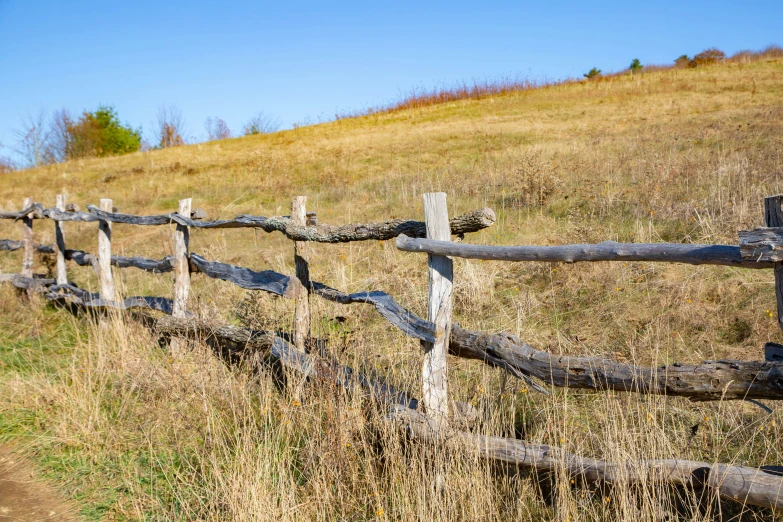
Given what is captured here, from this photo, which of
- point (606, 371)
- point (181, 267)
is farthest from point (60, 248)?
point (606, 371)

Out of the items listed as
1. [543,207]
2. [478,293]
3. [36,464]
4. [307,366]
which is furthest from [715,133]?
[36,464]

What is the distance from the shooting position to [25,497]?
401 centimetres

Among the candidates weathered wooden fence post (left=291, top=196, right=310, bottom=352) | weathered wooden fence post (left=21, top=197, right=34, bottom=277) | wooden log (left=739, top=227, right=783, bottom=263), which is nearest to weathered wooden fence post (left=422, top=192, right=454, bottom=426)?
weathered wooden fence post (left=291, top=196, right=310, bottom=352)

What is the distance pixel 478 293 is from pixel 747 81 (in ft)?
69.8

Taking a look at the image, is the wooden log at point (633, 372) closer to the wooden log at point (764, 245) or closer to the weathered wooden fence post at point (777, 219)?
the weathered wooden fence post at point (777, 219)

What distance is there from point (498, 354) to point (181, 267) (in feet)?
13.0

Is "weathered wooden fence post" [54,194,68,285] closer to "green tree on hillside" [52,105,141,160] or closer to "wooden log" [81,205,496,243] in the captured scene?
"wooden log" [81,205,496,243]

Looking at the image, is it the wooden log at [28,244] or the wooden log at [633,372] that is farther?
the wooden log at [28,244]

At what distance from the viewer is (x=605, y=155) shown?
507 inches

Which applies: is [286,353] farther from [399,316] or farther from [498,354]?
[498,354]

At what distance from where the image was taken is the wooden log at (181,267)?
626 cm

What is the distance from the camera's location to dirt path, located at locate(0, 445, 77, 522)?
12.5 feet

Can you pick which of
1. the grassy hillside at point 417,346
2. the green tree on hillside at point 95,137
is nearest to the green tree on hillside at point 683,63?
the grassy hillside at point 417,346

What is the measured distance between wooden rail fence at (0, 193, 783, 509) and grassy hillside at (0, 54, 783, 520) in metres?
0.15
